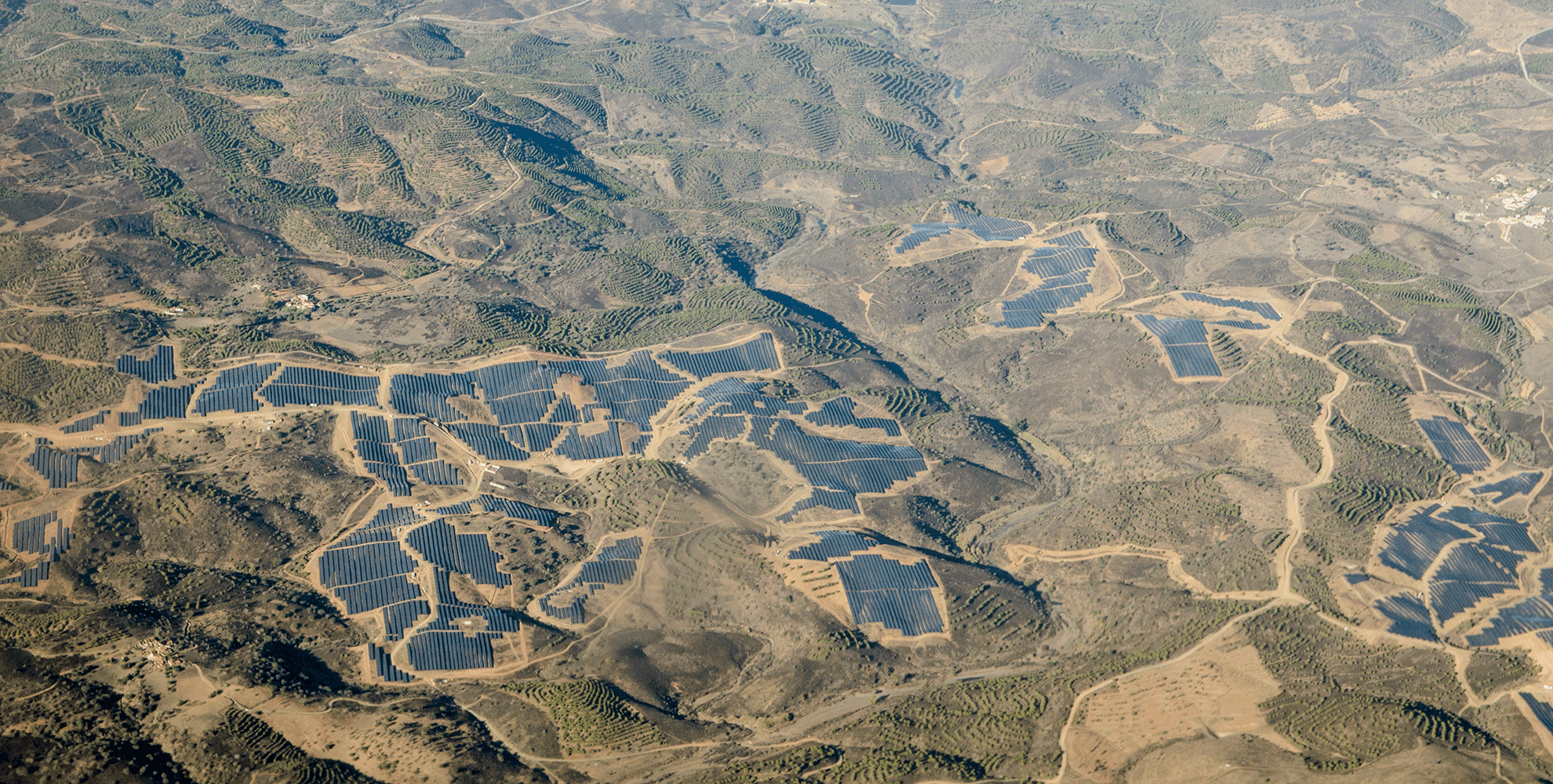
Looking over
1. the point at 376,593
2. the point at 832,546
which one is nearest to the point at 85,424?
the point at 376,593

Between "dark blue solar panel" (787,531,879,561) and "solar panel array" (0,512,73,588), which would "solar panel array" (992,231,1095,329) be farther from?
"solar panel array" (0,512,73,588)

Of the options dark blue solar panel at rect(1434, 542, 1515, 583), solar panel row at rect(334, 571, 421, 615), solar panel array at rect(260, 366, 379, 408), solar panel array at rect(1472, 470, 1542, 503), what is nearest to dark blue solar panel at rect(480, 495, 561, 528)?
solar panel row at rect(334, 571, 421, 615)

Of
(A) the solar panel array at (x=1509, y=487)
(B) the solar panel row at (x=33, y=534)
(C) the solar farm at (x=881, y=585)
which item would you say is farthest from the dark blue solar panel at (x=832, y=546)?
(B) the solar panel row at (x=33, y=534)

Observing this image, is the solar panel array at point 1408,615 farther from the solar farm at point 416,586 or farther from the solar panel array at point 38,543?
the solar panel array at point 38,543

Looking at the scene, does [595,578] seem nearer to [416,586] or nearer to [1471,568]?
[416,586]

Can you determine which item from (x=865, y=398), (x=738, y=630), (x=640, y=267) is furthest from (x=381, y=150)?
(x=738, y=630)
